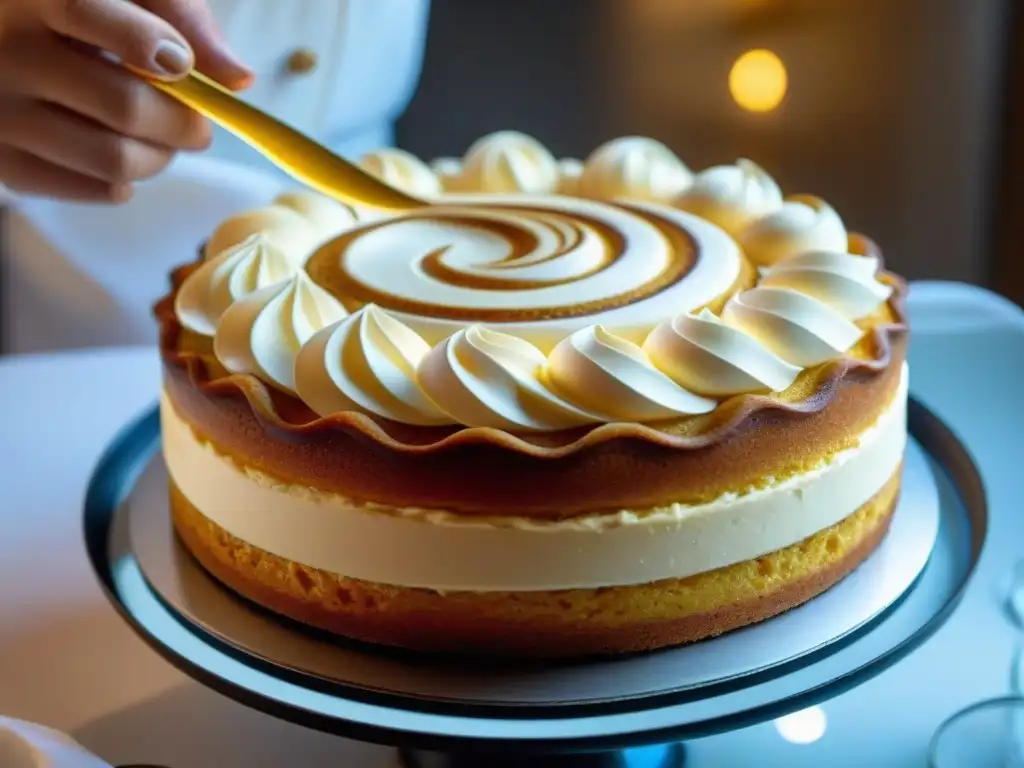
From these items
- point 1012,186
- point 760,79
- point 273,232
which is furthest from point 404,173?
point 1012,186

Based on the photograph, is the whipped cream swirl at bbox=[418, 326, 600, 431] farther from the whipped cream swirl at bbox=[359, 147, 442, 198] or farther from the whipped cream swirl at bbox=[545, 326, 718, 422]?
the whipped cream swirl at bbox=[359, 147, 442, 198]

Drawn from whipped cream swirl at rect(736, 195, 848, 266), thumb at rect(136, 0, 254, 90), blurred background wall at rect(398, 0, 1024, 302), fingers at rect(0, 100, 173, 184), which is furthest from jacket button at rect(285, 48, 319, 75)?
whipped cream swirl at rect(736, 195, 848, 266)

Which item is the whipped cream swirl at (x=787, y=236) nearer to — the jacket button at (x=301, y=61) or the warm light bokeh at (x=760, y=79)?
the jacket button at (x=301, y=61)

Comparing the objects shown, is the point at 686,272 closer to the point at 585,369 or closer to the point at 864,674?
the point at 585,369

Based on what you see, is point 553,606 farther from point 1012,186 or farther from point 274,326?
point 1012,186

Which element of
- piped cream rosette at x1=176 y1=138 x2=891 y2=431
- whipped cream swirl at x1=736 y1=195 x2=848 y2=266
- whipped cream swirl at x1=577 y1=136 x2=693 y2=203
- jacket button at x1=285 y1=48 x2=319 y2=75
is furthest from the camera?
jacket button at x1=285 y1=48 x2=319 y2=75

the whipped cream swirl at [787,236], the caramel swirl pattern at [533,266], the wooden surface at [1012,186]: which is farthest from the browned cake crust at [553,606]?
the wooden surface at [1012,186]
